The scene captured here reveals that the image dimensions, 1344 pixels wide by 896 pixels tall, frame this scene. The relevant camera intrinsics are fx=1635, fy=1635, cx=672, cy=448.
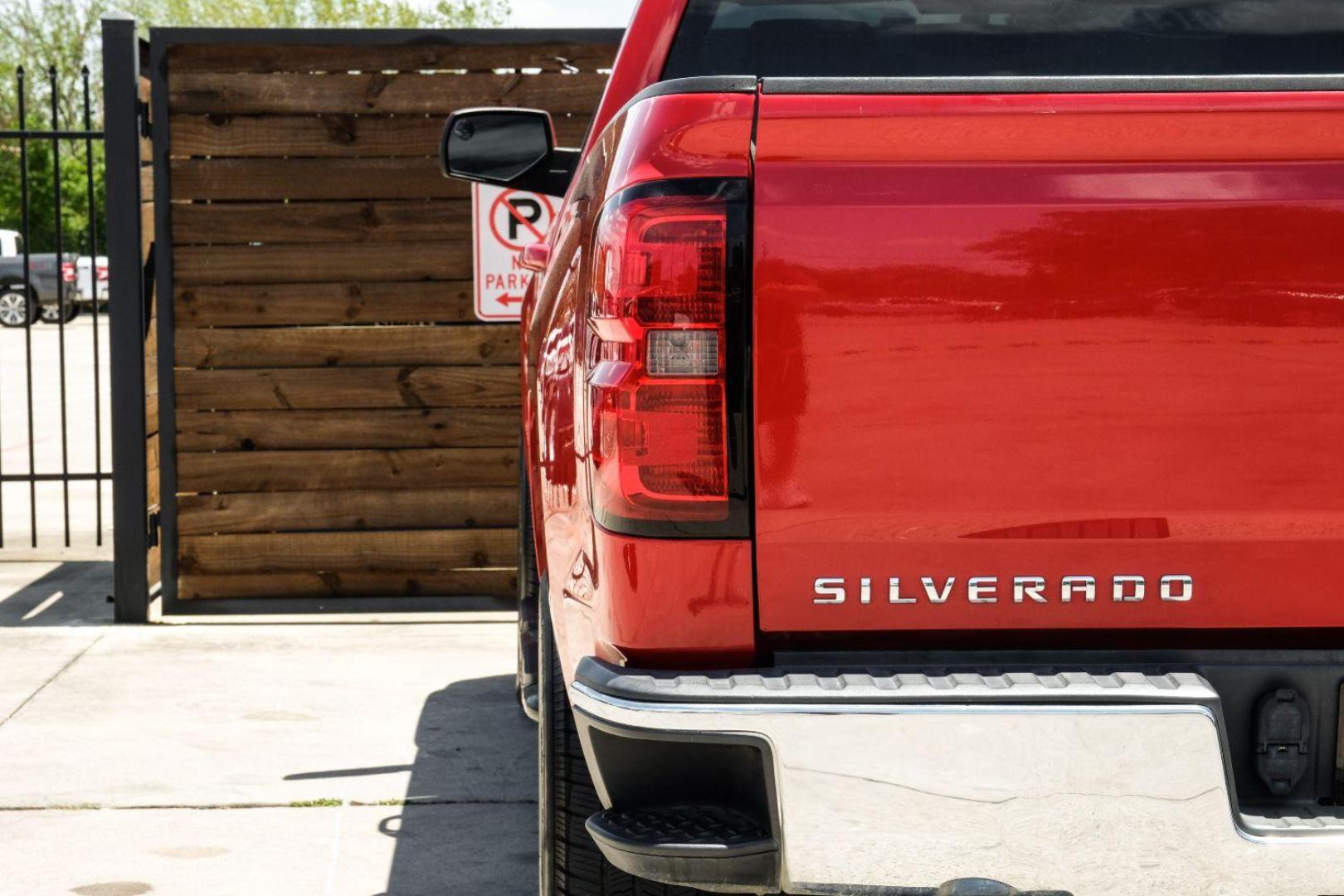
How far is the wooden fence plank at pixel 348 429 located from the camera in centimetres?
699

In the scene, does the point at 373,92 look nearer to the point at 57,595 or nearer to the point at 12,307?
the point at 57,595

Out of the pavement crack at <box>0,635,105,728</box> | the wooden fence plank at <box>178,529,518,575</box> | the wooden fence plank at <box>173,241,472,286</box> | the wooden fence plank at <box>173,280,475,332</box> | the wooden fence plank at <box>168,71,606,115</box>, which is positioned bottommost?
the pavement crack at <box>0,635,105,728</box>

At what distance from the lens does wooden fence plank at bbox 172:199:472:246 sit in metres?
6.90

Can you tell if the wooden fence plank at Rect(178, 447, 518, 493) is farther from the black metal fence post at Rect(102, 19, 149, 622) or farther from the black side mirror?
the black side mirror

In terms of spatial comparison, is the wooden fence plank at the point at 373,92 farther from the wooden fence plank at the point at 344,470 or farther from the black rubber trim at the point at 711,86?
the black rubber trim at the point at 711,86

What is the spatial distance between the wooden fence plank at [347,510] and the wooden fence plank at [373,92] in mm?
1632

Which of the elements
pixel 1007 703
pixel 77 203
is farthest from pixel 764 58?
pixel 77 203

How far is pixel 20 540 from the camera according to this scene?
30.0 feet

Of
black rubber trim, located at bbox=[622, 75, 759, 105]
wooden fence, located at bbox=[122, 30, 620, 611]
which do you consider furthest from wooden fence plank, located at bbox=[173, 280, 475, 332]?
black rubber trim, located at bbox=[622, 75, 759, 105]

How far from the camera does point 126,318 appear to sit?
669 cm

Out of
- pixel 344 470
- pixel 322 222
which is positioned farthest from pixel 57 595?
pixel 322 222

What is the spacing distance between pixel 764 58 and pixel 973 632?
1.43 metres

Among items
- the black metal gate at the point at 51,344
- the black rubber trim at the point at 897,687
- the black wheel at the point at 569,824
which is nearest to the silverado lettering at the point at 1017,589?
the black rubber trim at the point at 897,687

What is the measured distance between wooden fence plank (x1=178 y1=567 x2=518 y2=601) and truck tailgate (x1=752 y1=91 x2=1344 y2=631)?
4.99 m
